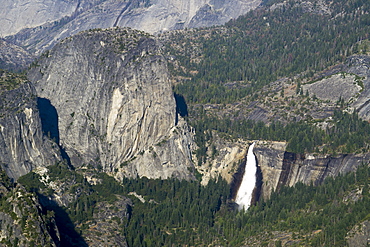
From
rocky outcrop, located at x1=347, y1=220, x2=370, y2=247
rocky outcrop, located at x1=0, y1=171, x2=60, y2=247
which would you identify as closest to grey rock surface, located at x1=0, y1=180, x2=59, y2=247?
rocky outcrop, located at x1=0, y1=171, x2=60, y2=247

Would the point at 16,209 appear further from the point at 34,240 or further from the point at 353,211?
the point at 353,211

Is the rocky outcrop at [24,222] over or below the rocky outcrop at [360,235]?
over

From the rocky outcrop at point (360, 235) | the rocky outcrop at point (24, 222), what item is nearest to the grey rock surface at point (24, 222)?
the rocky outcrop at point (24, 222)

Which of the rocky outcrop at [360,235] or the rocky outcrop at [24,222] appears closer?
the rocky outcrop at [24,222]

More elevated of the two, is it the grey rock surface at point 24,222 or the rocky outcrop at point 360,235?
the grey rock surface at point 24,222

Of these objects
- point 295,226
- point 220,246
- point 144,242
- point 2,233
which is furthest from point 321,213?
point 2,233

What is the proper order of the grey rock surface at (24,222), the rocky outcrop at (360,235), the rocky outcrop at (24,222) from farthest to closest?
the rocky outcrop at (360,235)
the rocky outcrop at (24,222)
the grey rock surface at (24,222)

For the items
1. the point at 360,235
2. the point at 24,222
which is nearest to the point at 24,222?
the point at 24,222

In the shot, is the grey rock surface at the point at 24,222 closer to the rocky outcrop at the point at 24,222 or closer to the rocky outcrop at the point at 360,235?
the rocky outcrop at the point at 24,222

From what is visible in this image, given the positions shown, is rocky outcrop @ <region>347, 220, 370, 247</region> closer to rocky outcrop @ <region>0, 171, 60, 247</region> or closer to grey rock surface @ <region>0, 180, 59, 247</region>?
rocky outcrop @ <region>0, 171, 60, 247</region>

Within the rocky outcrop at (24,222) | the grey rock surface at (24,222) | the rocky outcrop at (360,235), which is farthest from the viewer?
the rocky outcrop at (360,235)

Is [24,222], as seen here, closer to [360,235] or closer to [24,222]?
[24,222]

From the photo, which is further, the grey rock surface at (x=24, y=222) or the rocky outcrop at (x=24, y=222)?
the rocky outcrop at (x=24, y=222)
